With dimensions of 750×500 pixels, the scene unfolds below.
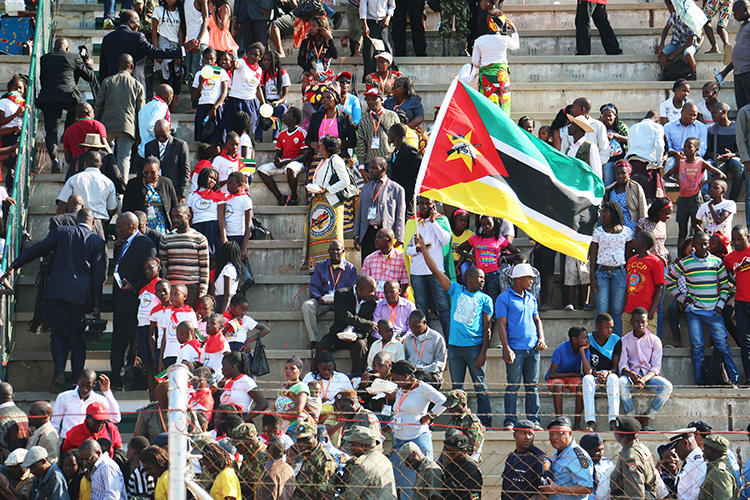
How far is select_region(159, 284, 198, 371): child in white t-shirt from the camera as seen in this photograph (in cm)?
1423

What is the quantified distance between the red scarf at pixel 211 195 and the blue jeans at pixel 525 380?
3.72 metres

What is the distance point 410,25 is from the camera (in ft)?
70.5

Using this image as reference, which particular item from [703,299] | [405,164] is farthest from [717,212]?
[405,164]

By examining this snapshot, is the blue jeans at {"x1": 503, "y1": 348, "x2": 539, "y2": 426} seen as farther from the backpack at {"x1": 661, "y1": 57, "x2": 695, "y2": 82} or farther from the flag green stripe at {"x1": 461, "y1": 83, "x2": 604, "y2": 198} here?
the backpack at {"x1": 661, "y1": 57, "x2": 695, "y2": 82}

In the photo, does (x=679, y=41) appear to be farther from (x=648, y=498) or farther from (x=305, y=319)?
(x=648, y=498)

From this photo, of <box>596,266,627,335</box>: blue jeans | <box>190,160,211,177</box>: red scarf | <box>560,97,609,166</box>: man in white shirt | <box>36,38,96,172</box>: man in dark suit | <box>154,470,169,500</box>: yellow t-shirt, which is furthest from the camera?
<box>36,38,96,172</box>: man in dark suit

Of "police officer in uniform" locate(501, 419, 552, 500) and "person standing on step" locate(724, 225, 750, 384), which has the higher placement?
"person standing on step" locate(724, 225, 750, 384)

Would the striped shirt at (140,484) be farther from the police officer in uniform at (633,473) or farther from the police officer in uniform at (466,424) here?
the police officer in uniform at (633,473)

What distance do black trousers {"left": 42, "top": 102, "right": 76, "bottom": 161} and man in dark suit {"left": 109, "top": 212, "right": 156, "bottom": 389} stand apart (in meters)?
3.34

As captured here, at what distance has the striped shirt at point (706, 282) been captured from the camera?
613 inches

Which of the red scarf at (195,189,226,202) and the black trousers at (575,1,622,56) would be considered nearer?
the red scarf at (195,189,226,202)

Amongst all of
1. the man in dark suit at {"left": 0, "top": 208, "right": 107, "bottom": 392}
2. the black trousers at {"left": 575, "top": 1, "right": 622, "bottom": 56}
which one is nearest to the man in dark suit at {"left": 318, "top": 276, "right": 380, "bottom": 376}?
the man in dark suit at {"left": 0, "top": 208, "right": 107, "bottom": 392}

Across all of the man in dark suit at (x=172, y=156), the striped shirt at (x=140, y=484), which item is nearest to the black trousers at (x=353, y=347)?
the man in dark suit at (x=172, y=156)

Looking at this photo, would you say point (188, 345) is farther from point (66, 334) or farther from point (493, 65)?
point (493, 65)
